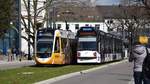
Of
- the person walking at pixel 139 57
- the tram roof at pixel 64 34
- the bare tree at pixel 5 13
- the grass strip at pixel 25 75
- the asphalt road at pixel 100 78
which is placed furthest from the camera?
the tram roof at pixel 64 34

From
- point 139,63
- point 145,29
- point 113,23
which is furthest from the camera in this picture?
point 113,23

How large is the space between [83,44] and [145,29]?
62.2 m

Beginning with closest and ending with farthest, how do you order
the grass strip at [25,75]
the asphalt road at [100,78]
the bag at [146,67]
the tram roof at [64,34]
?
the bag at [146,67] → the grass strip at [25,75] → the asphalt road at [100,78] → the tram roof at [64,34]

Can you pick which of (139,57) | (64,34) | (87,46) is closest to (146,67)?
(139,57)

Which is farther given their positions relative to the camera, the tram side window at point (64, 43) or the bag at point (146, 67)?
the tram side window at point (64, 43)

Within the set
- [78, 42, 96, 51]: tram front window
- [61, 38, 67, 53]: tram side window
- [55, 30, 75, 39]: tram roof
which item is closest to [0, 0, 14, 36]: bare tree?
[55, 30, 75, 39]: tram roof

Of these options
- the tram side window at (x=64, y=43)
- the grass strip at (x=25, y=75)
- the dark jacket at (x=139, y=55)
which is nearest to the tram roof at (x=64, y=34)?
the tram side window at (x=64, y=43)

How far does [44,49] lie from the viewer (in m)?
48.0

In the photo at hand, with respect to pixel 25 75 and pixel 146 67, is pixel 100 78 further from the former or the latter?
pixel 146 67

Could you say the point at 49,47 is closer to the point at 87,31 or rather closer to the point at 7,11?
the point at 87,31

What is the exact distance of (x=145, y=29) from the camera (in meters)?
114

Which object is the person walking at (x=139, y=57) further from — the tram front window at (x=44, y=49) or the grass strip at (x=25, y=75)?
the tram front window at (x=44, y=49)

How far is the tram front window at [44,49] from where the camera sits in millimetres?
47925

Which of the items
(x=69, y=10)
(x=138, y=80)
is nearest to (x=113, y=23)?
(x=69, y=10)
